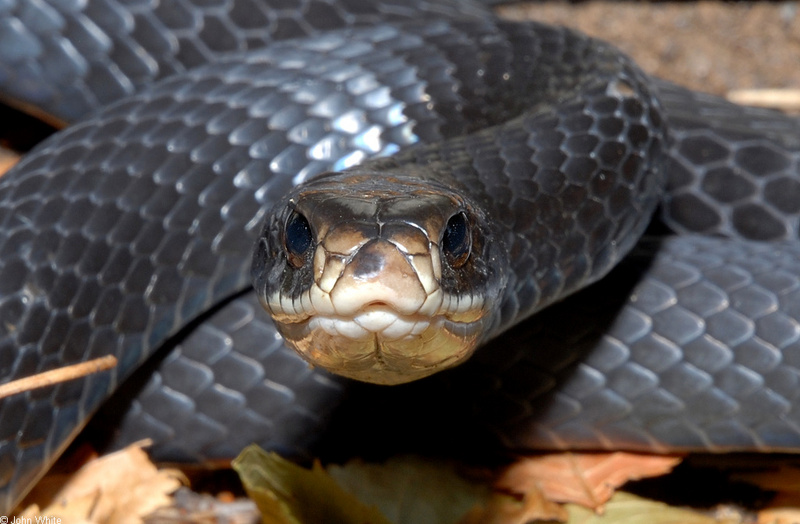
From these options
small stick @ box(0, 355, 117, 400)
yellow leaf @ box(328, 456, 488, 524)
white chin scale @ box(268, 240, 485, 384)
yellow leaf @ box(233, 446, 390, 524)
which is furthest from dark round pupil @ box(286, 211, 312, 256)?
yellow leaf @ box(328, 456, 488, 524)

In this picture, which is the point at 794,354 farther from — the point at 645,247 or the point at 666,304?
the point at 645,247

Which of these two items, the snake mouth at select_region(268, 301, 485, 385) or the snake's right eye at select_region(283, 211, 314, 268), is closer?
the snake mouth at select_region(268, 301, 485, 385)

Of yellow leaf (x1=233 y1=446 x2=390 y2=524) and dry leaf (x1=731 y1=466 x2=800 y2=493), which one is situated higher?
yellow leaf (x1=233 y1=446 x2=390 y2=524)

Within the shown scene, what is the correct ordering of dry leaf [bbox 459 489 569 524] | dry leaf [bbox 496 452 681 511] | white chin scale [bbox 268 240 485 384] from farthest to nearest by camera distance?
dry leaf [bbox 496 452 681 511]
dry leaf [bbox 459 489 569 524]
white chin scale [bbox 268 240 485 384]

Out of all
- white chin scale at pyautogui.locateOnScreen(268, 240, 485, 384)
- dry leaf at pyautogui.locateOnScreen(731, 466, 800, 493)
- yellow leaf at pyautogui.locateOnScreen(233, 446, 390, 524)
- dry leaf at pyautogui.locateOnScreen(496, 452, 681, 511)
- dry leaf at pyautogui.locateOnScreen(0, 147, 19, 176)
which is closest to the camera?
white chin scale at pyautogui.locateOnScreen(268, 240, 485, 384)

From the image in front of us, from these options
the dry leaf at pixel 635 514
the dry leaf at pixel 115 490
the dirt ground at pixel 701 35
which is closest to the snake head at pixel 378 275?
the dry leaf at pixel 635 514

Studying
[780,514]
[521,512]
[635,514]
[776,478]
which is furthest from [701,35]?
[521,512]

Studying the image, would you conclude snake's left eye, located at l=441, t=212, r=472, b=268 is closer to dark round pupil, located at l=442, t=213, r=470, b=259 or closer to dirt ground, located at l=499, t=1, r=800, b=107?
dark round pupil, located at l=442, t=213, r=470, b=259

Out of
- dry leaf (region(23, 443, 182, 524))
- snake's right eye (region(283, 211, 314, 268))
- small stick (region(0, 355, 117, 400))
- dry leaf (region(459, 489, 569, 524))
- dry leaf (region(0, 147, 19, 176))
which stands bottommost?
dry leaf (region(459, 489, 569, 524))

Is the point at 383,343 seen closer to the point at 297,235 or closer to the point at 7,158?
the point at 297,235
